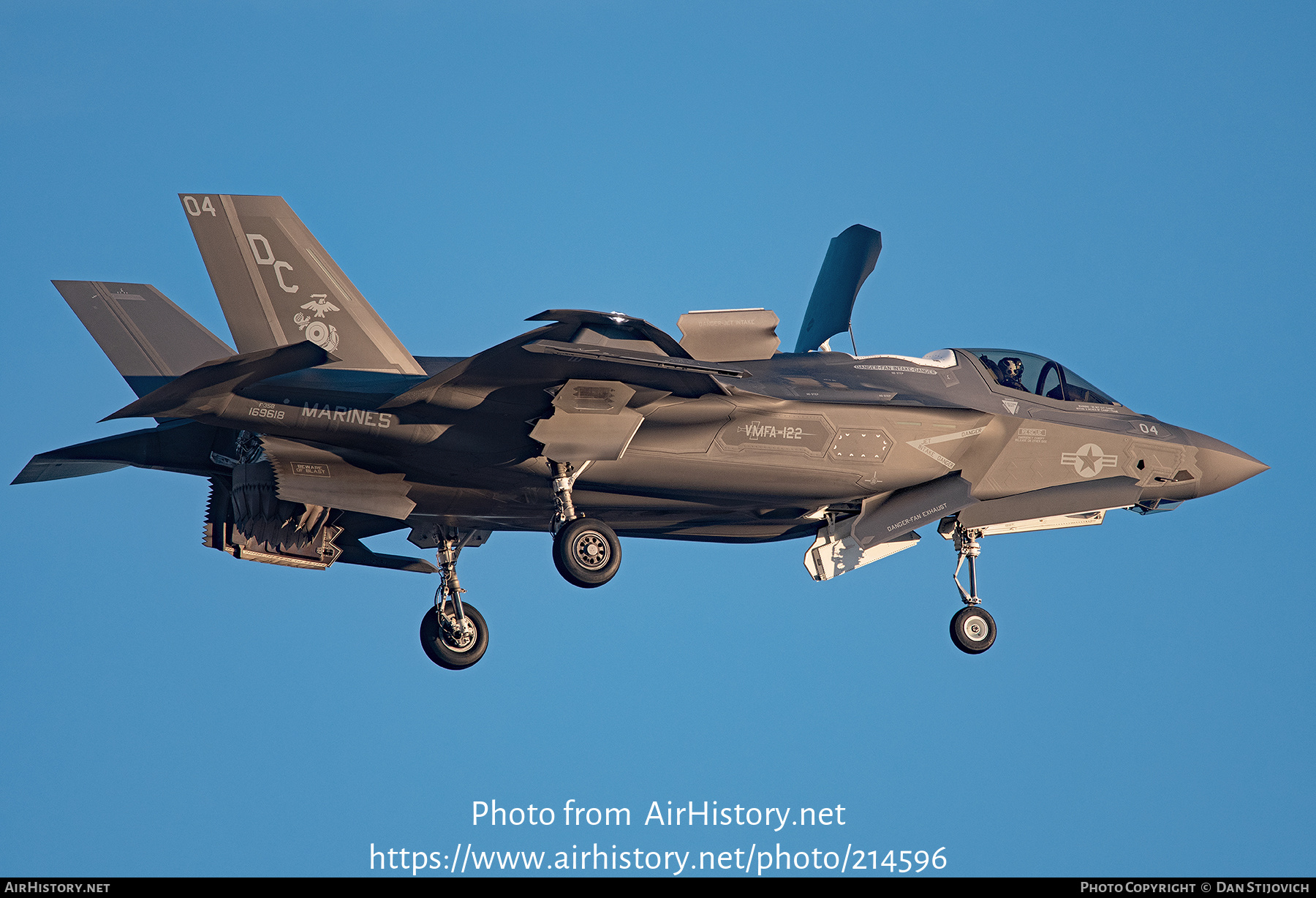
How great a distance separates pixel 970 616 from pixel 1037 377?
143 inches

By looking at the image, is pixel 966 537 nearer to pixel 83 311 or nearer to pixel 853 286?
pixel 853 286

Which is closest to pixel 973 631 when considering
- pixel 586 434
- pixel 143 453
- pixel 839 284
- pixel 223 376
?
pixel 839 284

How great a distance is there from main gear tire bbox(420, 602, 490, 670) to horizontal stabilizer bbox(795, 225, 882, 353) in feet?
20.7

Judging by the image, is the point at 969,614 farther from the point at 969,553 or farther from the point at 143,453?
the point at 143,453

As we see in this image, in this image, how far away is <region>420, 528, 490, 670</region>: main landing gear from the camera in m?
19.2

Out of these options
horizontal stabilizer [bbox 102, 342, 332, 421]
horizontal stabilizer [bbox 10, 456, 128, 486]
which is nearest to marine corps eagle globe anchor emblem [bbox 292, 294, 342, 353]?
horizontal stabilizer [bbox 102, 342, 332, 421]

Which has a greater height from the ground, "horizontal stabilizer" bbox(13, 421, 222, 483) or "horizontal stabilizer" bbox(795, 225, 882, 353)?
"horizontal stabilizer" bbox(795, 225, 882, 353)

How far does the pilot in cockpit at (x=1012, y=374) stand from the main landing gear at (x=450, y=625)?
8.18m

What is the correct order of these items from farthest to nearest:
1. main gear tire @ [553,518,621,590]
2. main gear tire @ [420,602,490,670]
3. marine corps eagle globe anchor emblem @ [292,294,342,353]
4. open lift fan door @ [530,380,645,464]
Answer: main gear tire @ [420,602,490,670], main gear tire @ [553,518,621,590], open lift fan door @ [530,380,645,464], marine corps eagle globe anchor emblem @ [292,294,342,353]

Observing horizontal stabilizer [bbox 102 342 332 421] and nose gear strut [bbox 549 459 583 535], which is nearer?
horizontal stabilizer [bbox 102 342 332 421]

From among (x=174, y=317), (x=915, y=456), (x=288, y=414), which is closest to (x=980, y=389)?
(x=915, y=456)

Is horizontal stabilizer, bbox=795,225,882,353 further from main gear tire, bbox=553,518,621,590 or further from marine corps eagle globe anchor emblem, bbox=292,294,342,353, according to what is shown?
marine corps eagle globe anchor emblem, bbox=292,294,342,353

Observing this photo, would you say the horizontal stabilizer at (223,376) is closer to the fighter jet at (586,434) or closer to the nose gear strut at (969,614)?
the fighter jet at (586,434)

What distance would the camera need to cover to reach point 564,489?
53.3 feet
